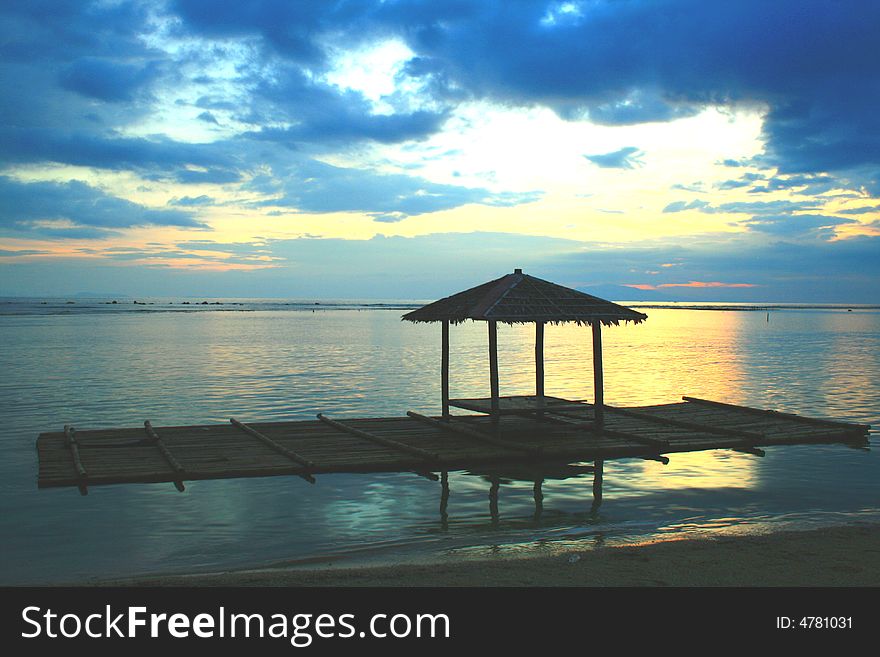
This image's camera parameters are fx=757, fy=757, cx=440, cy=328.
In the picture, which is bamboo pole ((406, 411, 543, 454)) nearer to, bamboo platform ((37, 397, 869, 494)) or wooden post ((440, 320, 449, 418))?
bamboo platform ((37, 397, 869, 494))

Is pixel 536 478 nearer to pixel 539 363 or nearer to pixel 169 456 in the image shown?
pixel 539 363

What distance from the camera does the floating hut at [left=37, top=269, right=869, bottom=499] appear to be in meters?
11.6

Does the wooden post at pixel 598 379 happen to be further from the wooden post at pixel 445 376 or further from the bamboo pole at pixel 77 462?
the bamboo pole at pixel 77 462

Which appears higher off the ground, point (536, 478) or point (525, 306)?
point (525, 306)

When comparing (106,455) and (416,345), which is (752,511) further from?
(416,345)

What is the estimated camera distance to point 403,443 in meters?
13.5

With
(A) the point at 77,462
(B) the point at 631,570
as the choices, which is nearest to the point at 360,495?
(A) the point at 77,462

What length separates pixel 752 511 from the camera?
404 inches

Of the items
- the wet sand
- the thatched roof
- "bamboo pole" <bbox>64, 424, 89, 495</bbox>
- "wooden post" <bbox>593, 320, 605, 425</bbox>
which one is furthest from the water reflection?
"bamboo pole" <bbox>64, 424, 89, 495</bbox>

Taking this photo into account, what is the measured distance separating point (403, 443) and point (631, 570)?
6.73 meters
